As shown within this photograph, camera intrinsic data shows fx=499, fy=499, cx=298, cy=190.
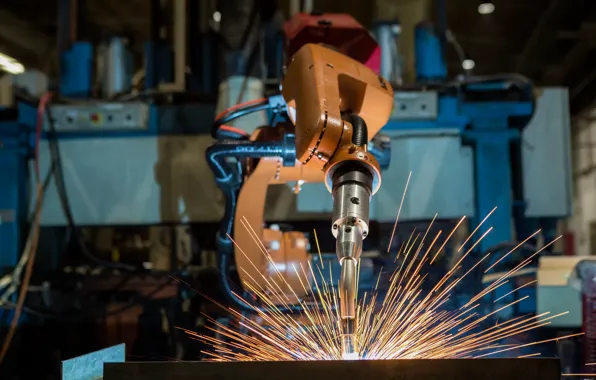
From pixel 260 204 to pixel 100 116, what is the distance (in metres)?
1.32

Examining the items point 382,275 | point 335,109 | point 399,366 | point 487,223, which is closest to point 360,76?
point 335,109

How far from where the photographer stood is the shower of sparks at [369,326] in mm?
1423

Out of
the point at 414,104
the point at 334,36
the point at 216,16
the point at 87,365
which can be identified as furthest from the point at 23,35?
the point at 87,365

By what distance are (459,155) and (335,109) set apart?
1.59 metres

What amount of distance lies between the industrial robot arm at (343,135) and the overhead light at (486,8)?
4523mm

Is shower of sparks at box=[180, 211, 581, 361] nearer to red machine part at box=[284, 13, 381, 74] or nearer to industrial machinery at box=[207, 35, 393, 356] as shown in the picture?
industrial machinery at box=[207, 35, 393, 356]

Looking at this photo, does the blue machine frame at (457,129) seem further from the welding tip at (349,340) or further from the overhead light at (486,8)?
the overhead light at (486,8)

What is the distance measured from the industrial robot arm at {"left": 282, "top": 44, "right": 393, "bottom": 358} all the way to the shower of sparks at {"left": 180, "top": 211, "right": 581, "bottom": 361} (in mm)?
289

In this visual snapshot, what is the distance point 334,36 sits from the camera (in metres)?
1.69

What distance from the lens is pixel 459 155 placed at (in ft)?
8.53

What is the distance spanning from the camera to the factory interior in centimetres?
171

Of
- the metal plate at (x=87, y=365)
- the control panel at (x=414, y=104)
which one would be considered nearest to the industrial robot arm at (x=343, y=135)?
the metal plate at (x=87, y=365)

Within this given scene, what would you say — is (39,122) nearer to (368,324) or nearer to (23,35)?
(368,324)

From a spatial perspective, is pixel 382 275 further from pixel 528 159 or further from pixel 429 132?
pixel 528 159
